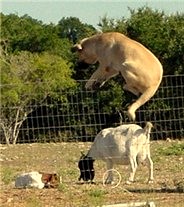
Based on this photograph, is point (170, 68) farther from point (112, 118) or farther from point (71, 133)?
point (71, 133)

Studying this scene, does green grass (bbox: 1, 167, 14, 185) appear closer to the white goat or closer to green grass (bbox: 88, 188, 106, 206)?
the white goat

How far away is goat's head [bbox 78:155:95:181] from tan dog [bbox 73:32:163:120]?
522 cm

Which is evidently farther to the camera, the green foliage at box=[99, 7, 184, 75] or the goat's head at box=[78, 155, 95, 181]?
the green foliage at box=[99, 7, 184, 75]

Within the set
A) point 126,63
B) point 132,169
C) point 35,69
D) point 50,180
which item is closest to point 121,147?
point 132,169

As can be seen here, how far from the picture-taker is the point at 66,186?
1052 centimetres

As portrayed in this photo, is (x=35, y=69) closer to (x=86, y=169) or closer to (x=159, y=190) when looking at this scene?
(x=86, y=169)

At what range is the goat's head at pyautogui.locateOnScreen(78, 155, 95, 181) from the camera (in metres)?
11.7

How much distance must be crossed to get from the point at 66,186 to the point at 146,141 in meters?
1.64

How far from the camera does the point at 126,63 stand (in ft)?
20.6

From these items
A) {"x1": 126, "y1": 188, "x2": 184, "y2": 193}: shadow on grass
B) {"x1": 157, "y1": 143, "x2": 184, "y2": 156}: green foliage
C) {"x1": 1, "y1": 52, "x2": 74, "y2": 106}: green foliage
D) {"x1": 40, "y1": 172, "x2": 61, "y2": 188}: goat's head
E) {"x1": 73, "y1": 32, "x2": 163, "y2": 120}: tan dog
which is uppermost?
{"x1": 1, "y1": 52, "x2": 74, "y2": 106}: green foliage

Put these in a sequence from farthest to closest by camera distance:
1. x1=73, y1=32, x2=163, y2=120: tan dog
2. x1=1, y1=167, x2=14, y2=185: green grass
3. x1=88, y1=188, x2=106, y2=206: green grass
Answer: x1=1, y1=167, x2=14, y2=185: green grass < x1=88, y1=188, x2=106, y2=206: green grass < x1=73, y1=32, x2=163, y2=120: tan dog

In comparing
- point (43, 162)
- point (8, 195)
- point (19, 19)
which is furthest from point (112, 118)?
point (19, 19)

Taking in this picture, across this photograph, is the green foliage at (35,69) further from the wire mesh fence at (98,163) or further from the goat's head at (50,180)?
the goat's head at (50,180)

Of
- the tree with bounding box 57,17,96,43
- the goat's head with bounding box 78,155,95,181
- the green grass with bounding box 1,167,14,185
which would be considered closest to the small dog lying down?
the goat's head with bounding box 78,155,95,181
